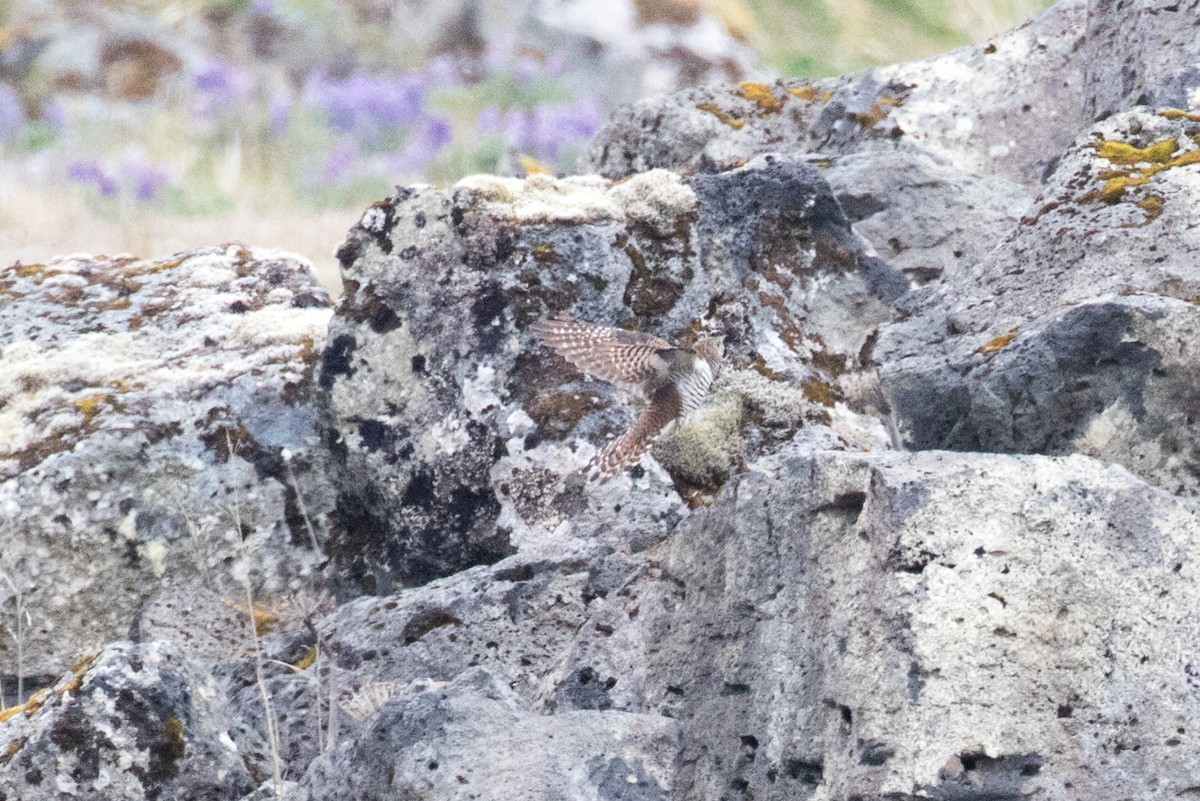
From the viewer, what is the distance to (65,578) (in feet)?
19.1

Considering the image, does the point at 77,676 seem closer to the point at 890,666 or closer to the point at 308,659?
the point at 308,659

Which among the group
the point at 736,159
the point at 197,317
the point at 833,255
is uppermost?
the point at 736,159

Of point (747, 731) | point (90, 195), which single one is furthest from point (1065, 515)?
point (90, 195)

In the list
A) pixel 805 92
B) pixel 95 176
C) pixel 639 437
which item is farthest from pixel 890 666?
pixel 95 176

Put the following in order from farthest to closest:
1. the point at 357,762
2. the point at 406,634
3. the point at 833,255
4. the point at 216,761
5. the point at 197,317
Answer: the point at 197,317 < the point at 833,255 < the point at 406,634 < the point at 216,761 < the point at 357,762

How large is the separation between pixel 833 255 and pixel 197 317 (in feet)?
8.89

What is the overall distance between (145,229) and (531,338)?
25.9 feet

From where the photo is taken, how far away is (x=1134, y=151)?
5129 mm

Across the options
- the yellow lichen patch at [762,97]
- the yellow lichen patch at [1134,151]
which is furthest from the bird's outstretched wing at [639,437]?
the yellow lichen patch at [762,97]

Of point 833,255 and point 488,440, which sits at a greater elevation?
point 833,255

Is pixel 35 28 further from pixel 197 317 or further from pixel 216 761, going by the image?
pixel 216 761

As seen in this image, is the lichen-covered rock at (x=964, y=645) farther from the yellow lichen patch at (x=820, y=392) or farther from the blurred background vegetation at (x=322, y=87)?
the blurred background vegetation at (x=322, y=87)

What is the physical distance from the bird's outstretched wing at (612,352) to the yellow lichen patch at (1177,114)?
180 centimetres

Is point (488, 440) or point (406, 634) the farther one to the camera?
point (488, 440)
